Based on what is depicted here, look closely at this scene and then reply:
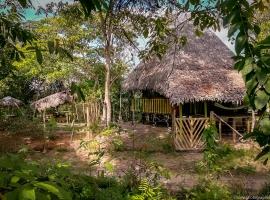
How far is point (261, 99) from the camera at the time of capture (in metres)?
1.59

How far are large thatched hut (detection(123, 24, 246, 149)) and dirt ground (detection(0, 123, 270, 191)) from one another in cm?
103

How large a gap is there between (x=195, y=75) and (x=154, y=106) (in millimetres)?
3752

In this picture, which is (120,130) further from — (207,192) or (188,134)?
(188,134)

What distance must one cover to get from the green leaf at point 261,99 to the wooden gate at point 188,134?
36.0 feet

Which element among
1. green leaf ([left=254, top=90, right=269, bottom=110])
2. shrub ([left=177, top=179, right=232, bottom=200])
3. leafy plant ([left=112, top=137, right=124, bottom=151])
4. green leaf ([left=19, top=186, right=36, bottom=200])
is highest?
green leaf ([left=254, top=90, right=269, bottom=110])

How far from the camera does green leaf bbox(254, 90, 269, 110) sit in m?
1.58

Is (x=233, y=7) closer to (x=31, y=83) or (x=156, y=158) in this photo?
(x=156, y=158)

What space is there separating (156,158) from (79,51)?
1334 cm

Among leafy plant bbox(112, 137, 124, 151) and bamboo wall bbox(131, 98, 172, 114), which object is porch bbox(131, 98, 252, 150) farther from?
leafy plant bbox(112, 137, 124, 151)

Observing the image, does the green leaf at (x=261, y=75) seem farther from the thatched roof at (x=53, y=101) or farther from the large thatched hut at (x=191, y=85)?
the thatched roof at (x=53, y=101)

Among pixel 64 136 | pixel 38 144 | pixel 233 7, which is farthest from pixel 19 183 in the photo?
pixel 64 136

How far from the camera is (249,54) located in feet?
5.50

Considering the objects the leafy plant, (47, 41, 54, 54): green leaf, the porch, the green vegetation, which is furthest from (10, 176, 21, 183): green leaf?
the porch

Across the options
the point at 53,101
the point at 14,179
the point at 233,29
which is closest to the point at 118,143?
the point at 233,29
